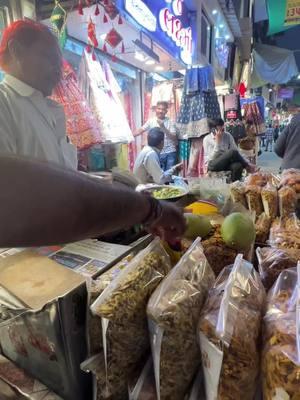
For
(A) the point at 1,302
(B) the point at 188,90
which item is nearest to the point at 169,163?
(B) the point at 188,90

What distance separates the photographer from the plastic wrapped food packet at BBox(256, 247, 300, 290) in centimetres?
78

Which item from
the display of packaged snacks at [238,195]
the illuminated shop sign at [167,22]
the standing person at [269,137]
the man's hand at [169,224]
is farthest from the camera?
the standing person at [269,137]

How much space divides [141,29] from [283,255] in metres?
2.33

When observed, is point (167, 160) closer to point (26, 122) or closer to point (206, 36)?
point (206, 36)

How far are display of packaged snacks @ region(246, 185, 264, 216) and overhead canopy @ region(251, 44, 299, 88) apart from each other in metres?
8.18

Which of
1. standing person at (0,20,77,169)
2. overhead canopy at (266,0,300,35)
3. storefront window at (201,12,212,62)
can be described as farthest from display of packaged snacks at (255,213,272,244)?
overhead canopy at (266,0,300,35)

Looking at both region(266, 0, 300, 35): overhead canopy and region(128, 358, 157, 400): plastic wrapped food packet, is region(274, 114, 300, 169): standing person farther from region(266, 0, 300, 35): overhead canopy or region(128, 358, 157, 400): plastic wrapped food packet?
region(266, 0, 300, 35): overhead canopy

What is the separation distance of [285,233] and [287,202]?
0.74 ft

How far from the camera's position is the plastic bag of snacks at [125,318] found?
1.87 ft

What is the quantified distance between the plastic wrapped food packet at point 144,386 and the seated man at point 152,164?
235 cm

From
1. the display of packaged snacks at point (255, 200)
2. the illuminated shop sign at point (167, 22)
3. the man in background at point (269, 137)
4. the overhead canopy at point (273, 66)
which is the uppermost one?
the overhead canopy at point (273, 66)

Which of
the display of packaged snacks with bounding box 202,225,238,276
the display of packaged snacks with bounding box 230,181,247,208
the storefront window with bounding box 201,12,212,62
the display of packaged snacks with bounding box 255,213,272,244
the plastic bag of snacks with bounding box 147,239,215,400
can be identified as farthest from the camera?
the storefront window with bounding box 201,12,212,62

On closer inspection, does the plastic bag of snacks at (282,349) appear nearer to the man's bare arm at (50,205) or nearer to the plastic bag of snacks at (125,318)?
A: the plastic bag of snacks at (125,318)

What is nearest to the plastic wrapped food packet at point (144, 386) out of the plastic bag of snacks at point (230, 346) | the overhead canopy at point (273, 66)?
the plastic bag of snacks at point (230, 346)
